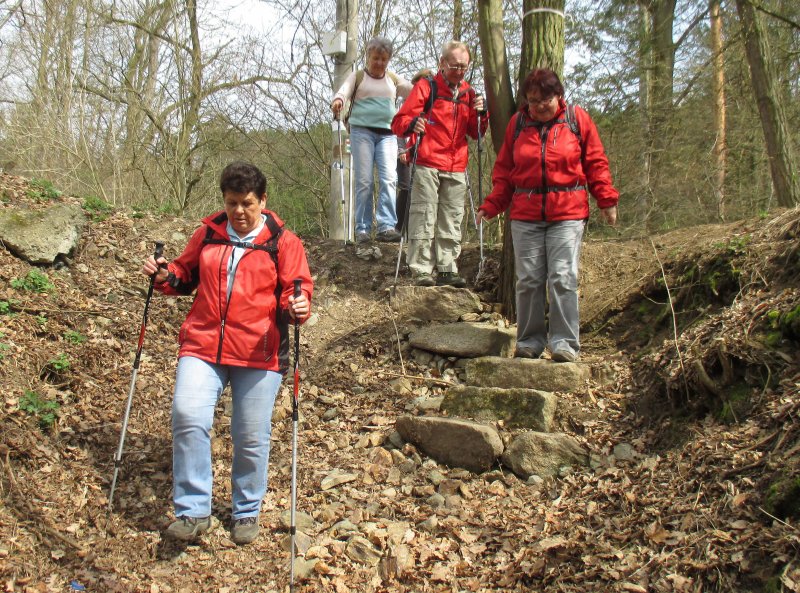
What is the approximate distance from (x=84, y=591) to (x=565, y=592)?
2.36m

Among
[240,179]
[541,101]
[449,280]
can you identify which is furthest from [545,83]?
[240,179]

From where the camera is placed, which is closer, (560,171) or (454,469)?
(454,469)

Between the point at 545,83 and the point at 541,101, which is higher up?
the point at 545,83

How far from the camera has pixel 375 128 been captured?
748 centimetres

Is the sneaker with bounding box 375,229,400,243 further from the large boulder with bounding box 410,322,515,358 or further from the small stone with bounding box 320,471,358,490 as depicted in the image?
the small stone with bounding box 320,471,358,490

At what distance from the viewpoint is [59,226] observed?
6762 mm

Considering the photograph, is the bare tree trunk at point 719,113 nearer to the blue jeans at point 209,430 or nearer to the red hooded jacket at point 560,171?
the red hooded jacket at point 560,171

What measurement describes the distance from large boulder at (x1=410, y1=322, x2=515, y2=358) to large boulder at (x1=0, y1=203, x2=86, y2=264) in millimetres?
3590

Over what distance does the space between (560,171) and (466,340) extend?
1.68 m

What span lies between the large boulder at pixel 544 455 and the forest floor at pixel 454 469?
11 cm

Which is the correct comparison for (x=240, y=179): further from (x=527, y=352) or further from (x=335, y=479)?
(x=527, y=352)

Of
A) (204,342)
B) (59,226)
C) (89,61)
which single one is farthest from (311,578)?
(89,61)

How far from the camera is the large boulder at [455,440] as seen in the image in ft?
14.7

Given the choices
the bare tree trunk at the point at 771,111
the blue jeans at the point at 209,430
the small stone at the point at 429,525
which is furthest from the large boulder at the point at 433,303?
the bare tree trunk at the point at 771,111
